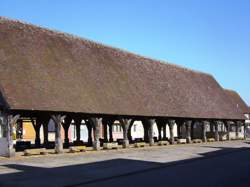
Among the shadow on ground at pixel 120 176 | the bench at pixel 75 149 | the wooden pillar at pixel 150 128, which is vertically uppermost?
the wooden pillar at pixel 150 128

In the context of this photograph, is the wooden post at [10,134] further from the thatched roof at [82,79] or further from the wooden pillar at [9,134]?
the thatched roof at [82,79]

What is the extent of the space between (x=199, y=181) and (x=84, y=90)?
50.1 ft

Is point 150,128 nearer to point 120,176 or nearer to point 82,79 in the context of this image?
point 82,79

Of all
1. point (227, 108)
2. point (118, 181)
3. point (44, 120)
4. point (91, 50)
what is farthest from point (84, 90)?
point (227, 108)

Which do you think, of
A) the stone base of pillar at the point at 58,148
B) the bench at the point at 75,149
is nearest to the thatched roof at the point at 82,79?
the stone base of pillar at the point at 58,148

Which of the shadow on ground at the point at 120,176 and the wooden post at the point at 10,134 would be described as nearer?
the shadow on ground at the point at 120,176

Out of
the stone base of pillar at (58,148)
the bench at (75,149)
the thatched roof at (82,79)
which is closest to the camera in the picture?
the thatched roof at (82,79)

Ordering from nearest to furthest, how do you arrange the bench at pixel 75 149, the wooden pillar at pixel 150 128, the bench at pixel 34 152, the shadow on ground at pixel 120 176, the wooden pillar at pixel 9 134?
the shadow on ground at pixel 120 176, the wooden pillar at pixel 9 134, the bench at pixel 34 152, the bench at pixel 75 149, the wooden pillar at pixel 150 128

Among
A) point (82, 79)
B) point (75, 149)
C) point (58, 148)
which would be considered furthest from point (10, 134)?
point (82, 79)

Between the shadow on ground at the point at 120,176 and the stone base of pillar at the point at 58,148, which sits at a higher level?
the stone base of pillar at the point at 58,148

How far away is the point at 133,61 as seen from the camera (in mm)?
35688

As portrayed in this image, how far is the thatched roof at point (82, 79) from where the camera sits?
2250 cm

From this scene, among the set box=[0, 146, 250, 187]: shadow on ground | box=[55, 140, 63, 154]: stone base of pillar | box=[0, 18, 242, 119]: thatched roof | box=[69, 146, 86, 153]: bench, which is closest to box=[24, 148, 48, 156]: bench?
box=[55, 140, 63, 154]: stone base of pillar

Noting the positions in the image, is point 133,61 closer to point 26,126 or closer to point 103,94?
point 103,94
